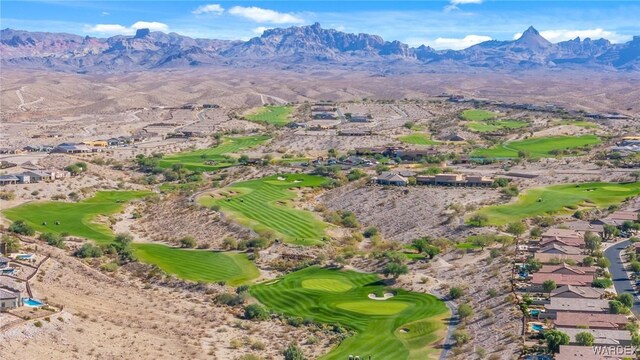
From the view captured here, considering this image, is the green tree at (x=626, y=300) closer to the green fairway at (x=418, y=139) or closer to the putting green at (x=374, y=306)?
the putting green at (x=374, y=306)

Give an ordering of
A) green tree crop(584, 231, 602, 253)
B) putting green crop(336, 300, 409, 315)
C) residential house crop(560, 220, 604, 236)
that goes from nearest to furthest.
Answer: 1. putting green crop(336, 300, 409, 315)
2. green tree crop(584, 231, 602, 253)
3. residential house crop(560, 220, 604, 236)

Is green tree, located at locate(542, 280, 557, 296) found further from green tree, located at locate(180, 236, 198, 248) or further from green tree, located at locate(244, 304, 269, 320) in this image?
green tree, located at locate(180, 236, 198, 248)

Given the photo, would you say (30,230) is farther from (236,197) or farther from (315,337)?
(315,337)

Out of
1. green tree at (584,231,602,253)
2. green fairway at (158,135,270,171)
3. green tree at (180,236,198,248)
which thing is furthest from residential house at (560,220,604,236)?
green fairway at (158,135,270,171)

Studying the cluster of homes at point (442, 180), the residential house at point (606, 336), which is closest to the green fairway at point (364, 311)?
the residential house at point (606, 336)

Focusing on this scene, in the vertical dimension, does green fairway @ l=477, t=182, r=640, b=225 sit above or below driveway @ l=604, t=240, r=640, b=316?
below

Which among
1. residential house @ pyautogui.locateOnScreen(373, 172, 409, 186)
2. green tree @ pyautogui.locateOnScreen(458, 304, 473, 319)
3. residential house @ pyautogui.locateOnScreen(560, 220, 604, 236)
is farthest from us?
residential house @ pyautogui.locateOnScreen(373, 172, 409, 186)

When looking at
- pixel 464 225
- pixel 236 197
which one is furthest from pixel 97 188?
pixel 464 225

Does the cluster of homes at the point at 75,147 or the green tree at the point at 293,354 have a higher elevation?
the green tree at the point at 293,354
